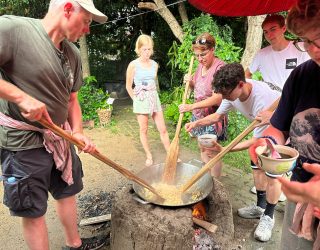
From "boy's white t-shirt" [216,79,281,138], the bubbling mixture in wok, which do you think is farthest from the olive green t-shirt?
"boy's white t-shirt" [216,79,281,138]

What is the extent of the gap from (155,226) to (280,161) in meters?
0.99

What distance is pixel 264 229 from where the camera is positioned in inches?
107

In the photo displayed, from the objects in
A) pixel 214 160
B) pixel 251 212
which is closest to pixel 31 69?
pixel 214 160

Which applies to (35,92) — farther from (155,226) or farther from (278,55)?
(278,55)

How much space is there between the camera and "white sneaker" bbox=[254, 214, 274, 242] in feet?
8.89

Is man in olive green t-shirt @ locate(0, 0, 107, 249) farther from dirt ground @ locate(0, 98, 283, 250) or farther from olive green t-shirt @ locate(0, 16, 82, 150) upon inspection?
dirt ground @ locate(0, 98, 283, 250)

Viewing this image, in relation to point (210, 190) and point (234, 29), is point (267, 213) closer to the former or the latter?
point (210, 190)

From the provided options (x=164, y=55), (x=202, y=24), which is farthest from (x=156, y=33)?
(x=202, y=24)

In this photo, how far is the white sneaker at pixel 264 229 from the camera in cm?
271

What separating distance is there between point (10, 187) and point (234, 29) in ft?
22.1

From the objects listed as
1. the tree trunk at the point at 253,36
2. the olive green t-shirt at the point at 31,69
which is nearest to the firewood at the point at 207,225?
the olive green t-shirt at the point at 31,69

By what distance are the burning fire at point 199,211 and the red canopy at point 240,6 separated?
1.44 metres

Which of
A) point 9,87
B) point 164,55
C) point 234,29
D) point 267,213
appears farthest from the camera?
point 164,55

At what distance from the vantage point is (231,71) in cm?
243
